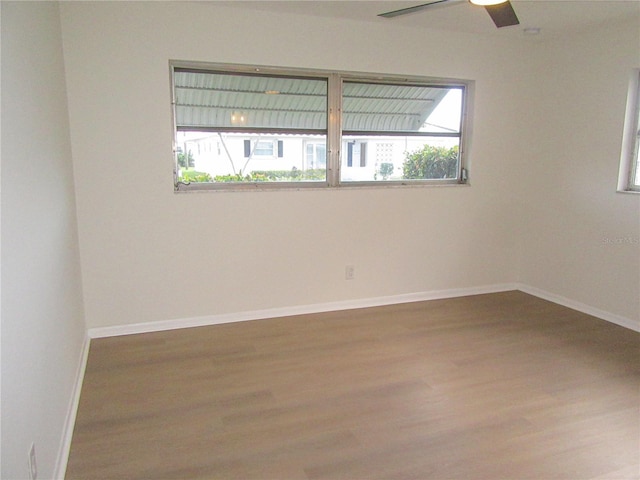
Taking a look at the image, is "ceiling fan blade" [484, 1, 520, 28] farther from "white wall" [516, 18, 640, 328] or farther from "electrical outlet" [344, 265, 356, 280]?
"electrical outlet" [344, 265, 356, 280]

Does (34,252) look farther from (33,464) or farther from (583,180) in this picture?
(583,180)

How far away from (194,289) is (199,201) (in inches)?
27.2

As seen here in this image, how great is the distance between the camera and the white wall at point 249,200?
3252 millimetres

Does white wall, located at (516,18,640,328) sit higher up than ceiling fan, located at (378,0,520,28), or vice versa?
ceiling fan, located at (378,0,520,28)

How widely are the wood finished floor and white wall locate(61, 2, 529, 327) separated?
38 centimetres

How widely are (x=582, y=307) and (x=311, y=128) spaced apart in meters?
2.83

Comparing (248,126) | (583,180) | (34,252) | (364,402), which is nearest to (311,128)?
(248,126)

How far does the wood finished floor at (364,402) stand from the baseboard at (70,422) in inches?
1.4

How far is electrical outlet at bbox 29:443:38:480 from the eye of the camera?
1.49m

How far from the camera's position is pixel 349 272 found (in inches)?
163

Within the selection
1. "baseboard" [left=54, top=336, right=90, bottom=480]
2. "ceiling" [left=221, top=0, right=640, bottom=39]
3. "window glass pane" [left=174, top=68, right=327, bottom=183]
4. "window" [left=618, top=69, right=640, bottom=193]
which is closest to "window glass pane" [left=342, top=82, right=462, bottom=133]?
"window glass pane" [left=174, top=68, right=327, bottom=183]

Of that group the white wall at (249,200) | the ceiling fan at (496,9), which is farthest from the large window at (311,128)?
the ceiling fan at (496,9)

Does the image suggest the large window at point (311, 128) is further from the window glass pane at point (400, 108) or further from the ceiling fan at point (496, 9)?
the ceiling fan at point (496, 9)

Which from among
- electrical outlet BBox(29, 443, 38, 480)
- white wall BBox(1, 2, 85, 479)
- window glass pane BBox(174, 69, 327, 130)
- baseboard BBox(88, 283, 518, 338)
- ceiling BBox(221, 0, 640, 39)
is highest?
ceiling BBox(221, 0, 640, 39)
